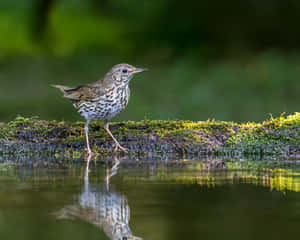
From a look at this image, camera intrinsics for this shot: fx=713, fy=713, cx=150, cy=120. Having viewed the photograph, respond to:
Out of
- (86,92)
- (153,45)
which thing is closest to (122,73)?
(86,92)

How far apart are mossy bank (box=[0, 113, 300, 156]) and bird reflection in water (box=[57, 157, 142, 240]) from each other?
1.92 meters

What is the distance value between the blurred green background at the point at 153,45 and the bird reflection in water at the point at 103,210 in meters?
9.73

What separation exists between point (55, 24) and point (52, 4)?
50 centimetres

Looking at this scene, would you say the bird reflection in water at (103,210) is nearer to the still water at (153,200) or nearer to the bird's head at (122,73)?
the still water at (153,200)

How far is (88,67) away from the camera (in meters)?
17.5

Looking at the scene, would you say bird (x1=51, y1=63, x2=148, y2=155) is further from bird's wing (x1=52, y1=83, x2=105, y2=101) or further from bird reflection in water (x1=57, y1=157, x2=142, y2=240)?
bird reflection in water (x1=57, y1=157, x2=142, y2=240)

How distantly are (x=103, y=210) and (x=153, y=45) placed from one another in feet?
41.9

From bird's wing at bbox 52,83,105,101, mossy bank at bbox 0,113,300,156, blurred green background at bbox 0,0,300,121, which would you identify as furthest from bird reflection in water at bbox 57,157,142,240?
blurred green background at bbox 0,0,300,121

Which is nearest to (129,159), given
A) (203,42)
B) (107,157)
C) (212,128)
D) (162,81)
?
(107,157)

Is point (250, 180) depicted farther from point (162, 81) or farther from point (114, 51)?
point (114, 51)

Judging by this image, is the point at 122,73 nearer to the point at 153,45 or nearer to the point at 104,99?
the point at 104,99

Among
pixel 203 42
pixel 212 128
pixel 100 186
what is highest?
pixel 203 42

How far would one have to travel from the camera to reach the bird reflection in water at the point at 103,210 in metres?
5.24

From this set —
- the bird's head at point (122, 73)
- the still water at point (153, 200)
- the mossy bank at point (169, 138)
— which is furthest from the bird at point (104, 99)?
the still water at point (153, 200)
